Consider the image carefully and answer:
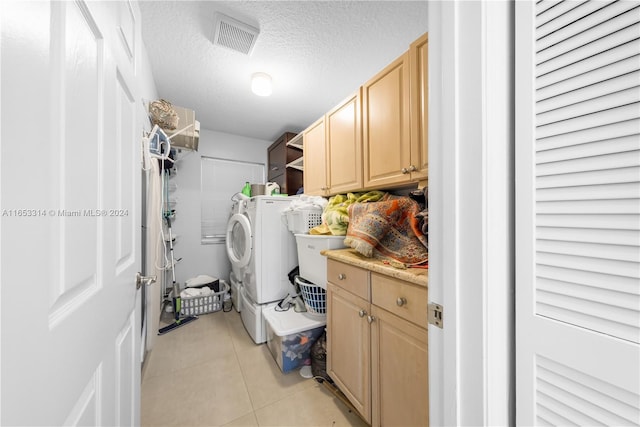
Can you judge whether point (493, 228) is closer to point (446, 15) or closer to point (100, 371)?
point (446, 15)

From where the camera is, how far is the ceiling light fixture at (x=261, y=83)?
6.46 ft

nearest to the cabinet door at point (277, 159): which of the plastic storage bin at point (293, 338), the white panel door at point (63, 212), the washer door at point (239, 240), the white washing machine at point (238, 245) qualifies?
the white washing machine at point (238, 245)

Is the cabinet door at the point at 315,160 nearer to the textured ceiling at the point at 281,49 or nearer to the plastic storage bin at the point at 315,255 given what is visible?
the textured ceiling at the point at 281,49

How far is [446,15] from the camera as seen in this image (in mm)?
554

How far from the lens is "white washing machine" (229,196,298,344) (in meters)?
2.11

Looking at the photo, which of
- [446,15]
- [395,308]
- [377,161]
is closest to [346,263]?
[395,308]

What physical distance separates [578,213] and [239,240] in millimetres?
2653

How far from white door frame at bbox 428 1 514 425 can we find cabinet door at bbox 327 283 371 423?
67 cm

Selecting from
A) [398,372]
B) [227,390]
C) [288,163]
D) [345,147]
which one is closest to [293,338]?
[227,390]

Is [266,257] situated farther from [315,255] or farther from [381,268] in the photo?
[381,268]

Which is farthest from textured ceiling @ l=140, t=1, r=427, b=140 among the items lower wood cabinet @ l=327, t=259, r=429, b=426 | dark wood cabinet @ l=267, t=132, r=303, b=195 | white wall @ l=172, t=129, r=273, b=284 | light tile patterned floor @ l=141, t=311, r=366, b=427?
light tile patterned floor @ l=141, t=311, r=366, b=427

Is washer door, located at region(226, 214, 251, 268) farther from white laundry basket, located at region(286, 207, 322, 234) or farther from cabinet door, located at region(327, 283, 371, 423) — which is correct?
cabinet door, located at region(327, 283, 371, 423)

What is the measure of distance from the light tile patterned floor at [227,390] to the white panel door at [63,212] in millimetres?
904

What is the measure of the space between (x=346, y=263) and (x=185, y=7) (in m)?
1.83
